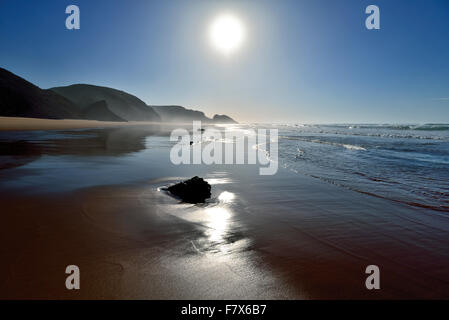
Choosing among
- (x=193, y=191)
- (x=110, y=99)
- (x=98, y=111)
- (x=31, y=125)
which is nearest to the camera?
(x=193, y=191)

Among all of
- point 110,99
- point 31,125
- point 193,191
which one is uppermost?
point 110,99

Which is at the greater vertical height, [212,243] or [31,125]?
[31,125]

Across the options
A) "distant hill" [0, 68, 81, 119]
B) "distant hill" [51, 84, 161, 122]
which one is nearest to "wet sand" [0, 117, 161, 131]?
"distant hill" [0, 68, 81, 119]

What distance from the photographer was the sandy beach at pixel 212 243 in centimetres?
232

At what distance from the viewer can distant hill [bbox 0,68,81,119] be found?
59938 mm

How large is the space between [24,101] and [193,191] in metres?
84.5

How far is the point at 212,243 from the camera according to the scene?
3.23 metres

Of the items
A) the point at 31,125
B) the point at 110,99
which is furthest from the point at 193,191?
the point at 110,99

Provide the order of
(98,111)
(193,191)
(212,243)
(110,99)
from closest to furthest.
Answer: (212,243) < (193,191) < (98,111) < (110,99)

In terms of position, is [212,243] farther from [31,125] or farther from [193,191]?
[31,125]

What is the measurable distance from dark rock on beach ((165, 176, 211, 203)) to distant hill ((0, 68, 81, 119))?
253 feet

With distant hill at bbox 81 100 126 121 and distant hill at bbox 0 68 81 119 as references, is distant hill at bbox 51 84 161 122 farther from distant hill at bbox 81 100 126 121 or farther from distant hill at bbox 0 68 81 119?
distant hill at bbox 0 68 81 119

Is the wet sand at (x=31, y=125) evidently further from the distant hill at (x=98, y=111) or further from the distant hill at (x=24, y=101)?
the distant hill at (x=98, y=111)

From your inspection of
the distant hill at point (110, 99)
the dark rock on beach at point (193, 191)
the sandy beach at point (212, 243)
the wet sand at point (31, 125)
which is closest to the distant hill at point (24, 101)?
the wet sand at point (31, 125)
